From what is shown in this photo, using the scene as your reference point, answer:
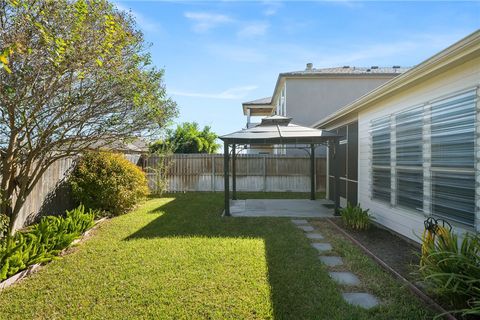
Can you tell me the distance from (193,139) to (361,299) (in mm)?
17871

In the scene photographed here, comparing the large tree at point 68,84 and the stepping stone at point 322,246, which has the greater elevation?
the large tree at point 68,84

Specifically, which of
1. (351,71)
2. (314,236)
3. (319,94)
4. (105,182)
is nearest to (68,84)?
(105,182)

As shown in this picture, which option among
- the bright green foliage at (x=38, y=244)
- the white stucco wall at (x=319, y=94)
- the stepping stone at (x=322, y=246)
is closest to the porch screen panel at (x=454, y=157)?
the stepping stone at (x=322, y=246)

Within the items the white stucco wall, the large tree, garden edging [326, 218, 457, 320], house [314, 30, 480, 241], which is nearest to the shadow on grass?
garden edging [326, 218, 457, 320]

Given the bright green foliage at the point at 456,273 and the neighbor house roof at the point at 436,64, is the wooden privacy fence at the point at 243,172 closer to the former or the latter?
the neighbor house roof at the point at 436,64

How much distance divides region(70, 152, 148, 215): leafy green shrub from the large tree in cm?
210

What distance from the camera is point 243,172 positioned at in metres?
14.6

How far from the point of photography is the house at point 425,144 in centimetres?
392

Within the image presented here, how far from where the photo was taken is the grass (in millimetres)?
3051

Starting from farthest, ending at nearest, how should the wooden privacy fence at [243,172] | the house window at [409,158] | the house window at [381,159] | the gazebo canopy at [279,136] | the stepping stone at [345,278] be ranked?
the wooden privacy fence at [243,172] → the gazebo canopy at [279,136] → the house window at [381,159] → the house window at [409,158] → the stepping stone at [345,278]

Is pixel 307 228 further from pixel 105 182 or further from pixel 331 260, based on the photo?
pixel 105 182

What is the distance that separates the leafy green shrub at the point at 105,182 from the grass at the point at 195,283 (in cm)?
227

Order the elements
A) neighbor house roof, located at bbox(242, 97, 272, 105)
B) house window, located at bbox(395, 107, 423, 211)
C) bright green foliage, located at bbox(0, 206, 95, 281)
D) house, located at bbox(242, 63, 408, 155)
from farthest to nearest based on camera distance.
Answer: neighbor house roof, located at bbox(242, 97, 272, 105)
house, located at bbox(242, 63, 408, 155)
house window, located at bbox(395, 107, 423, 211)
bright green foliage, located at bbox(0, 206, 95, 281)

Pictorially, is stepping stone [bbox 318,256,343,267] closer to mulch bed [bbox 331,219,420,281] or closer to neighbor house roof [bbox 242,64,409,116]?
mulch bed [bbox 331,219,420,281]
